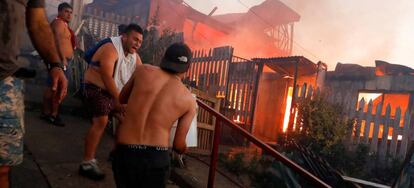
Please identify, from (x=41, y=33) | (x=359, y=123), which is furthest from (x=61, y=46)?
(x=359, y=123)

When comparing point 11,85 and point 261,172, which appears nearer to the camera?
point 11,85

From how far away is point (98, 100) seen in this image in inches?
135

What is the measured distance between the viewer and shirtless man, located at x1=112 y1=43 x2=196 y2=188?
230cm

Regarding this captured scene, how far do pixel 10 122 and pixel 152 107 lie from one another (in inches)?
34.8

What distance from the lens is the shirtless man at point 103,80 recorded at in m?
3.35

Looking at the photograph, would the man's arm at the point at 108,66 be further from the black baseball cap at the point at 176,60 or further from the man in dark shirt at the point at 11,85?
the man in dark shirt at the point at 11,85

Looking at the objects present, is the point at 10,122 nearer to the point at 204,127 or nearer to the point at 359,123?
the point at 204,127

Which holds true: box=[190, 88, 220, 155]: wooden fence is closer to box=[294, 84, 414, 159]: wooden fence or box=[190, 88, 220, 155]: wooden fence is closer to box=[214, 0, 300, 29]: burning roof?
box=[294, 84, 414, 159]: wooden fence

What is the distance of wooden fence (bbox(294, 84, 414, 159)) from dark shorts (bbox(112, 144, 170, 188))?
5.87m

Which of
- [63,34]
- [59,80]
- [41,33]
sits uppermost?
[63,34]

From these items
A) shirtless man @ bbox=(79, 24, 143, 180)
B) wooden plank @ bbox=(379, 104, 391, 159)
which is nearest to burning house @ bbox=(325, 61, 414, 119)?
wooden plank @ bbox=(379, 104, 391, 159)

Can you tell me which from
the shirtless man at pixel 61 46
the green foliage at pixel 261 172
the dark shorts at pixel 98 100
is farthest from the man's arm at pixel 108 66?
the green foliage at pixel 261 172

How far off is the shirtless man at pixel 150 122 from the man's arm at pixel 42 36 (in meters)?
0.53

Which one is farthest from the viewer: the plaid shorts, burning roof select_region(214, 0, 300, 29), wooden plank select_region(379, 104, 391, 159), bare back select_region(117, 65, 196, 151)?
burning roof select_region(214, 0, 300, 29)
